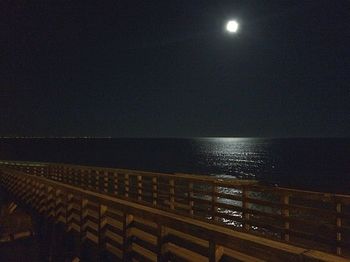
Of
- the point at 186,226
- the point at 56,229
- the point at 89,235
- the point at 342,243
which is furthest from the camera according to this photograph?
the point at 56,229

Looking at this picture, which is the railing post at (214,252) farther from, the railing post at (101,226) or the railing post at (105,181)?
the railing post at (105,181)

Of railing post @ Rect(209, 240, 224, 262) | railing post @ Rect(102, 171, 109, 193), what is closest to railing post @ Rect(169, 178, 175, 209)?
railing post @ Rect(102, 171, 109, 193)

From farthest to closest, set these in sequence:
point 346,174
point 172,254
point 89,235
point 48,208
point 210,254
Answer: point 346,174
point 48,208
point 89,235
point 172,254
point 210,254

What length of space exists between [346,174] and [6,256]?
9316 centimetres

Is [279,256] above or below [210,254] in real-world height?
above

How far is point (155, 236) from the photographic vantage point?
695 cm

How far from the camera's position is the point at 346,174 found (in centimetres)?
9150

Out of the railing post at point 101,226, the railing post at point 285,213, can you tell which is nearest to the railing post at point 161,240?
the railing post at point 101,226

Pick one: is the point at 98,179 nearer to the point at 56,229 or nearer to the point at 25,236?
the point at 25,236

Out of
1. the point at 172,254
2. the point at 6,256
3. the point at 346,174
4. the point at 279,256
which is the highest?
→ the point at 279,256

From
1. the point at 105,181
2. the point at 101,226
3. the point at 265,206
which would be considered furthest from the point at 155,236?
the point at 105,181

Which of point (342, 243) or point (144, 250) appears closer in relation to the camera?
point (144, 250)

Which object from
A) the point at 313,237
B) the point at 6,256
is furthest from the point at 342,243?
the point at 6,256

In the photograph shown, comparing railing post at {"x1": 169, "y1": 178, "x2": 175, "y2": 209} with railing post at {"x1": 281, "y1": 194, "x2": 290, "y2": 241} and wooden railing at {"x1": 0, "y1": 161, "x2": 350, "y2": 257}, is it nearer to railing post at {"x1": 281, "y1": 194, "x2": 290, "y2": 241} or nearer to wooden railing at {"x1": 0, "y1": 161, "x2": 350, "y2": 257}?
wooden railing at {"x1": 0, "y1": 161, "x2": 350, "y2": 257}
